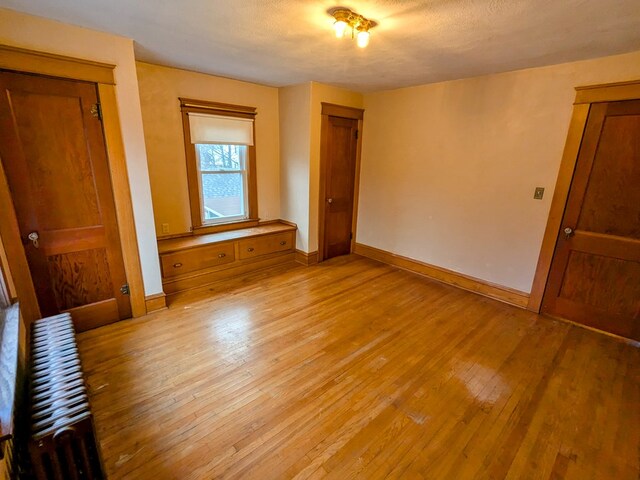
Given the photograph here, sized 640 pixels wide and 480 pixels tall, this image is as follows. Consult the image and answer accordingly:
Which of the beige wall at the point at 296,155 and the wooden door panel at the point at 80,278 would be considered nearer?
the wooden door panel at the point at 80,278

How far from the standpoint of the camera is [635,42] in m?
2.06

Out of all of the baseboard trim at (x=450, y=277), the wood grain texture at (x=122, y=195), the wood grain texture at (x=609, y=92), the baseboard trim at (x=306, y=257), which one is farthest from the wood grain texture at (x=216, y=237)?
the wood grain texture at (x=609, y=92)

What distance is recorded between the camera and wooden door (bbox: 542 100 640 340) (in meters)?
2.40

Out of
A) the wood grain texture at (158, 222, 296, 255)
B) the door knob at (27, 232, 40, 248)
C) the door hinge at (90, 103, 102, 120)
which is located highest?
the door hinge at (90, 103, 102, 120)

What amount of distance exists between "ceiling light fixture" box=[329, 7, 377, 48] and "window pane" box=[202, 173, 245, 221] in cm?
243

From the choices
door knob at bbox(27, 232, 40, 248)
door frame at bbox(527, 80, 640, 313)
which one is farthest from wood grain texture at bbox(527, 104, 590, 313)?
door knob at bbox(27, 232, 40, 248)

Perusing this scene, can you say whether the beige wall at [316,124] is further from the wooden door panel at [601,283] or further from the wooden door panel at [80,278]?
the wooden door panel at [601,283]

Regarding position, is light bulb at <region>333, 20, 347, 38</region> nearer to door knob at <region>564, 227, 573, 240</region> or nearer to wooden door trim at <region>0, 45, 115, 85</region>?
wooden door trim at <region>0, 45, 115, 85</region>

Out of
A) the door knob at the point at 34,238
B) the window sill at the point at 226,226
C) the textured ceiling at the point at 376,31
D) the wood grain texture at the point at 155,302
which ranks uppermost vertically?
the textured ceiling at the point at 376,31

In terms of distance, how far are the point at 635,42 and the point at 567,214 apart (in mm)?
1339

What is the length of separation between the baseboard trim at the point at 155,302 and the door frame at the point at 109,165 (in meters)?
0.25

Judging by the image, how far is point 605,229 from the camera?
8.40 feet

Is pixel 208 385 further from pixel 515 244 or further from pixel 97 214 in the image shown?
pixel 515 244

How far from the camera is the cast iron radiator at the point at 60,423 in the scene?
1169 mm
